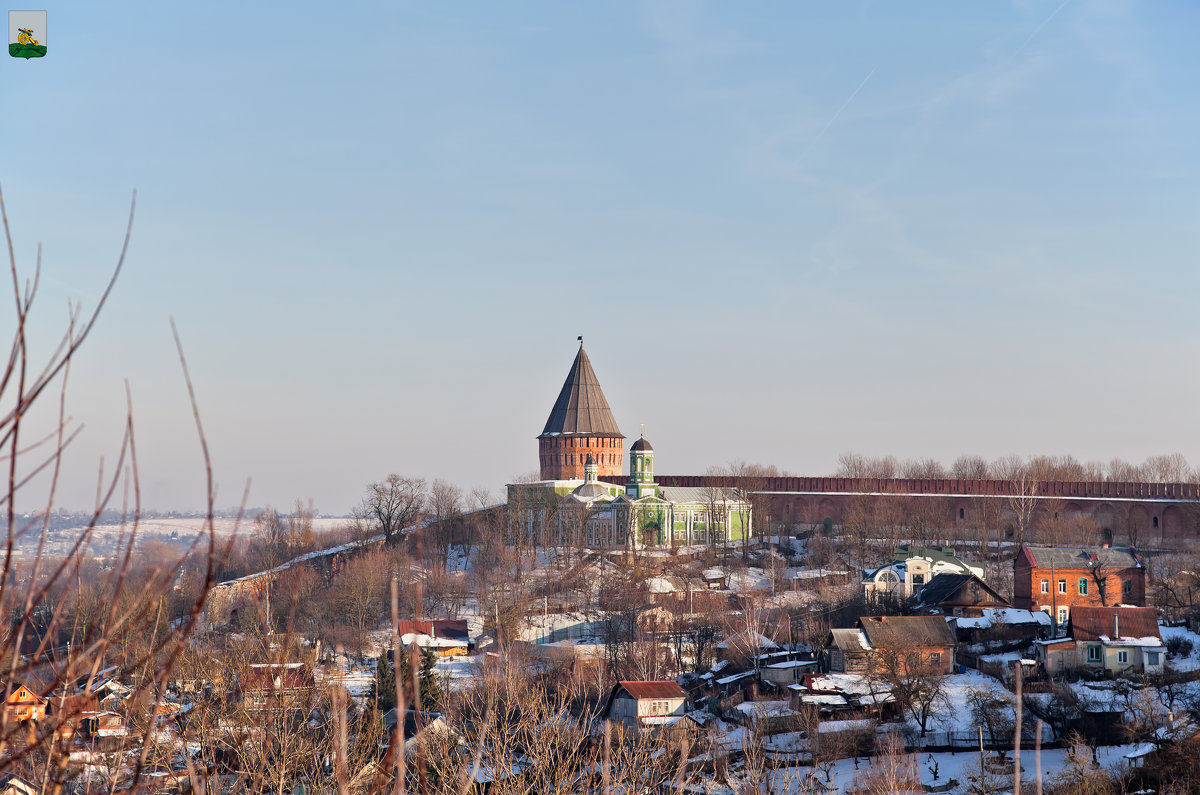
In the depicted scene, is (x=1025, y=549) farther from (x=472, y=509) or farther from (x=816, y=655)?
(x=472, y=509)

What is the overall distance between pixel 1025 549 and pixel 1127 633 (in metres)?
8.48

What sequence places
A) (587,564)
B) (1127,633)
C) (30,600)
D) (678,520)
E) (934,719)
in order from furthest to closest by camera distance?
(678,520), (587,564), (1127,633), (934,719), (30,600)

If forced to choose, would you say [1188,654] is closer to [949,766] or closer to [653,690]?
[949,766]

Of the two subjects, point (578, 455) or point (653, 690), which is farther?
point (578, 455)

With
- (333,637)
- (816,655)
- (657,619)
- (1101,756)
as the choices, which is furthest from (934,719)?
(333,637)

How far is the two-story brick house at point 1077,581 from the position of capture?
33.5 m

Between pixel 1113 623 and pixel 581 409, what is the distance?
30.6 meters

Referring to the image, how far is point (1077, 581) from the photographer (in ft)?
111

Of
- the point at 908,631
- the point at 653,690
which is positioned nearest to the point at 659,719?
the point at 653,690

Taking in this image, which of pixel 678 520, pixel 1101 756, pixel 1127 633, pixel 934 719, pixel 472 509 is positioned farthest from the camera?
pixel 472 509

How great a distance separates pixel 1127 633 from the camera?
26.2 metres

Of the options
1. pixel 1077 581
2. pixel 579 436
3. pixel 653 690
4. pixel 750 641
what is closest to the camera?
pixel 653 690

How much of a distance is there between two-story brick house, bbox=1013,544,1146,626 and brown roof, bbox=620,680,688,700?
1442 centimetres

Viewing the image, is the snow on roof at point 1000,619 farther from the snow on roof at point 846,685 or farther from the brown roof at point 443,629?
the brown roof at point 443,629
